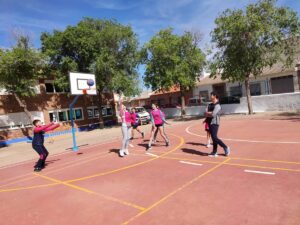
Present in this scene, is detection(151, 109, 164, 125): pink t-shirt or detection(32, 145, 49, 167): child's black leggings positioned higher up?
detection(151, 109, 164, 125): pink t-shirt

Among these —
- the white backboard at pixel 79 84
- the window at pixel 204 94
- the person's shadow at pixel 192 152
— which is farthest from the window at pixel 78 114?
the person's shadow at pixel 192 152

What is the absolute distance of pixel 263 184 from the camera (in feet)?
21.3

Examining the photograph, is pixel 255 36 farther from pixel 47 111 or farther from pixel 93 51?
pixel 47 111

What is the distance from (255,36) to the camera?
22.7 metres

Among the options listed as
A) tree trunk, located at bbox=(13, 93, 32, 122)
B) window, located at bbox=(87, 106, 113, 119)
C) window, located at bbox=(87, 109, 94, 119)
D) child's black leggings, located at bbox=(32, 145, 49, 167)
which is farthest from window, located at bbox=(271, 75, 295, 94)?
child's black leggings, located at bbox=(32, 145, 49, 167)

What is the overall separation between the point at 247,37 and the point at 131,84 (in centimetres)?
1130

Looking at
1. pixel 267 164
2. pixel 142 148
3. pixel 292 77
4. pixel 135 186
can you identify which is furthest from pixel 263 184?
pixel 292 77

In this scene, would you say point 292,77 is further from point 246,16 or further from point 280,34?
point 246,16

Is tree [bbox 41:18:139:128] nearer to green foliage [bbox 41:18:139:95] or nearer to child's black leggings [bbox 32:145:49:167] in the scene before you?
green foliage [bbox 41:18:139:95]

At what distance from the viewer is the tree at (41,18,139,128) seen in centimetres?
2586

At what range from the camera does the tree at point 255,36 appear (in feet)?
73.6

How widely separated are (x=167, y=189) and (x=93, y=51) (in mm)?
21756

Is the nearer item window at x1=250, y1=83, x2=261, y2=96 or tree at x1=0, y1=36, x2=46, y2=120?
tree at x1=0, y1=36, x2=46, y2=120

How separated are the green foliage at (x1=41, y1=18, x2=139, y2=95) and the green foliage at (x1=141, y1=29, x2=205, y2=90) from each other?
3.60 meters
